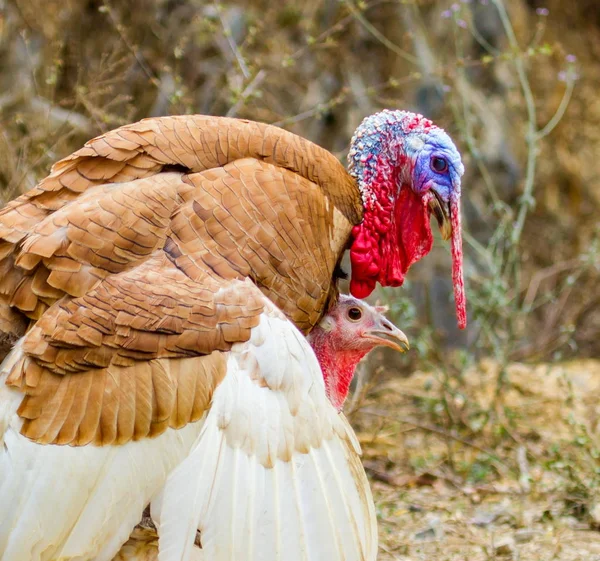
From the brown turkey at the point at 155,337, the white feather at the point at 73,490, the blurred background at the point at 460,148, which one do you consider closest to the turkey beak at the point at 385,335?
the brown turkey at the point at 155,337

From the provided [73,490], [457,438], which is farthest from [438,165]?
[457,438]

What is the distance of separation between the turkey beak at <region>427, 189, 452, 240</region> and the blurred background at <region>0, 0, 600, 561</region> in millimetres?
1223

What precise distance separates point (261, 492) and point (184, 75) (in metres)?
4.64

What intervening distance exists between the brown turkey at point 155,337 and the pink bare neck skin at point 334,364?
51 cm

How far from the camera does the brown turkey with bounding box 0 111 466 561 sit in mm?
2535

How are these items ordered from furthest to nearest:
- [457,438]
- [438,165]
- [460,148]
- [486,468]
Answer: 1. [460,148]
2. [486,468]
3. [457,438]
4. [438,165]

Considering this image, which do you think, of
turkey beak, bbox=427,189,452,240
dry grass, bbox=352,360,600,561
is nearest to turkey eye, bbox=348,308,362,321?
turkey beak, bbox=427,189,452,240

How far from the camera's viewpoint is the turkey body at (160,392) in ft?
8.26

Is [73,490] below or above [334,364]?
below

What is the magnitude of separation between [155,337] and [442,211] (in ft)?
4.05

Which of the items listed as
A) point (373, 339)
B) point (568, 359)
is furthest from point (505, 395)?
point (373, 339)

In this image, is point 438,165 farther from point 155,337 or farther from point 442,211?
point 155,337

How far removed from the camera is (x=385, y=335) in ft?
12.1

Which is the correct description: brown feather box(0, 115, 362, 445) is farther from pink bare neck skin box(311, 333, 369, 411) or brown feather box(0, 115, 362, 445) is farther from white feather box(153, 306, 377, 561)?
pink bare neck skin box(311, 333, 369, 411)
